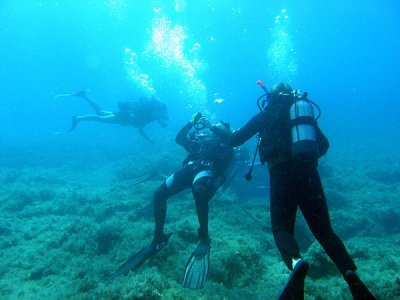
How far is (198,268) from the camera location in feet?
13.5

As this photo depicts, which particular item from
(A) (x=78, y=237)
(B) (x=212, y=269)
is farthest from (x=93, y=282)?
(A) (x=78, y=237)

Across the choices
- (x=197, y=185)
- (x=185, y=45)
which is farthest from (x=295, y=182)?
(x=185, y=45)

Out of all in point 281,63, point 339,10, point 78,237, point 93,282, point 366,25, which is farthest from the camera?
point 281,63

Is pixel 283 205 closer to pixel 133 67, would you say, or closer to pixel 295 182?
pixel 295 182

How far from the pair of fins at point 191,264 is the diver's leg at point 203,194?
21cm

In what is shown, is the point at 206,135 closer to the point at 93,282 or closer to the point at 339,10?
the point at 93,282

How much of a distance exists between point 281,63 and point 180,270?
14173 cm

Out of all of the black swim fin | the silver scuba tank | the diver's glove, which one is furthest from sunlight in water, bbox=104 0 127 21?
the silver scuba tank

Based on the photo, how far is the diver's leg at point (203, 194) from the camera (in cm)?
462

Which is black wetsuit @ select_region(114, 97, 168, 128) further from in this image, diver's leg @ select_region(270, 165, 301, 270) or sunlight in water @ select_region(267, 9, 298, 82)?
sunlight in water @ select_region(267, 9, 298, 82)

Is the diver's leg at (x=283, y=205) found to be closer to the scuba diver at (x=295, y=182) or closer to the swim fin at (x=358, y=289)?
the scuba diver at (x=295, y=182)

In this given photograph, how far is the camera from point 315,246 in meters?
4.54

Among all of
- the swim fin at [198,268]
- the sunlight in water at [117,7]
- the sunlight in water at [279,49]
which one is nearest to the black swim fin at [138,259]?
the swim fin at [198,268]

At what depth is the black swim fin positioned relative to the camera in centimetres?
431
